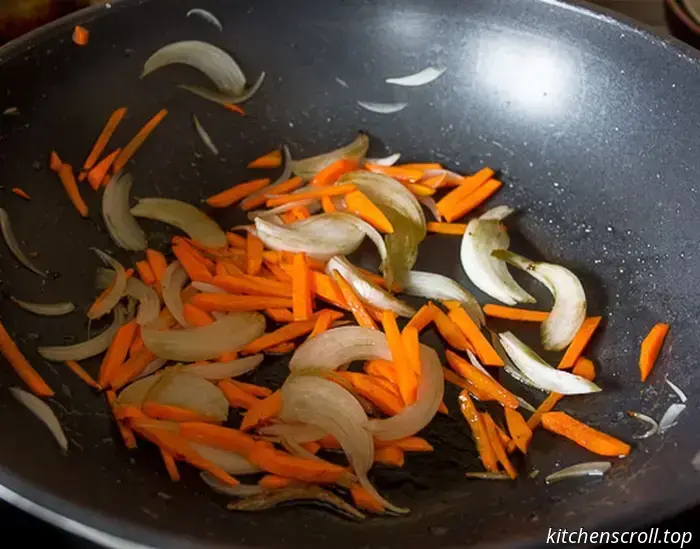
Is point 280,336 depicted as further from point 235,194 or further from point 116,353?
point 235,194

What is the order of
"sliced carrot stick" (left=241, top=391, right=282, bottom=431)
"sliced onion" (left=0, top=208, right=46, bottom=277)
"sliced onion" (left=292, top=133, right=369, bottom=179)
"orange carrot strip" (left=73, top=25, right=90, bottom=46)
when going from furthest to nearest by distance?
"sliced onion" (left=292, top=133, right=369, bottom=179) < "orange carrot strip" (left=73, top=25, right=90, bottom=46) < "sliced onion" (left=0, top=208, right=46, bottom=277) < "sliced carrot stick" (left=241, top=391, right=282, bottom=431)

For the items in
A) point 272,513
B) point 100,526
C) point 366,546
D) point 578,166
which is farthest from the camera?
point 578,166

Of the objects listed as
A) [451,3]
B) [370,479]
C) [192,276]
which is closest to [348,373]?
[370,479]

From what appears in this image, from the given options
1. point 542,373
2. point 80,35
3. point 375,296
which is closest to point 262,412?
point 375,296

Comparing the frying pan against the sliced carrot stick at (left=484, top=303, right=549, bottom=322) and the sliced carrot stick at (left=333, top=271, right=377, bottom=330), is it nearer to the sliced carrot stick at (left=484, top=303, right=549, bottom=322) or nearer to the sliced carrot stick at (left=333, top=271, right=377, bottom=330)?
the sliced carrot stick at (left=484, top=303, right=549, bottom=322)

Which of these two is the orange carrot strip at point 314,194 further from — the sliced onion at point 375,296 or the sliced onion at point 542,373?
the sliced onion at point 542,373

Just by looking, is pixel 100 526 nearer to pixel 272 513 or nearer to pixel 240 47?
pixel 272 513

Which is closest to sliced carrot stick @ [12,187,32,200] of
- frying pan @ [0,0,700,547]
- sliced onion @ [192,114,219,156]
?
frying pan @ [0,0,700,547]
